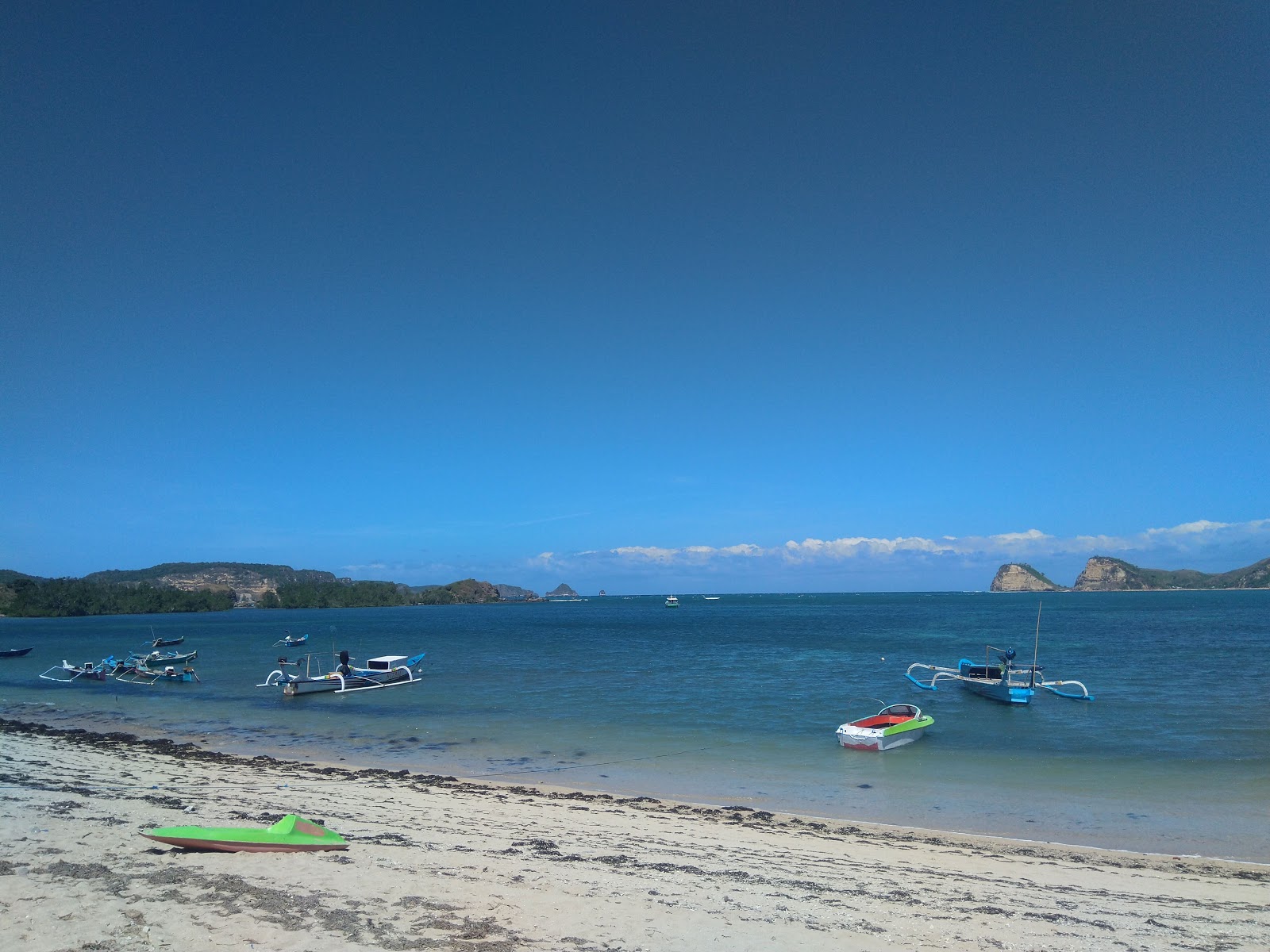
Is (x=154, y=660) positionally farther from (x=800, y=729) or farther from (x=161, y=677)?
(x=800, y=729)

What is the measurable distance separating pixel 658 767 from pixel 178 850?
12.3 meters

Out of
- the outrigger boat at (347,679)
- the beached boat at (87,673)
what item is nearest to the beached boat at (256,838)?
the outrigger boat at (347,679)

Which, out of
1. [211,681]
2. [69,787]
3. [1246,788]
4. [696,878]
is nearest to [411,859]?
[696,878]

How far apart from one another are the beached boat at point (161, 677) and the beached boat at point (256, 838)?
35.2m

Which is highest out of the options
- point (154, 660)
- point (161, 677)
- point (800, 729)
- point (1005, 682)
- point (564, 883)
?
point (564, 883)

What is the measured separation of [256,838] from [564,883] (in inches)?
174

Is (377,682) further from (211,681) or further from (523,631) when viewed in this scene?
(523,631)

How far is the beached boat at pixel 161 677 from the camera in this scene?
1590 inches

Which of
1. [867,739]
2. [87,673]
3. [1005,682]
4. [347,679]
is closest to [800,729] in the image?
[867,739]

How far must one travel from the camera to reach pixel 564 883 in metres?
9.71

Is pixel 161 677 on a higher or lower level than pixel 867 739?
lower

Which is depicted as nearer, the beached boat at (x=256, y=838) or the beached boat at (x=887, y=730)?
the beached boat at (x=256, y=838)

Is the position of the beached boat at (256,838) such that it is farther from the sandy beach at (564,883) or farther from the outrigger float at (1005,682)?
the outrigger float at (1005,682)

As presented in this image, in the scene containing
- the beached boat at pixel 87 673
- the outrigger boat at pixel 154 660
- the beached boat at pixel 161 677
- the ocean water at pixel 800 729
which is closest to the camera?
the ocean water at pixel 800 729
